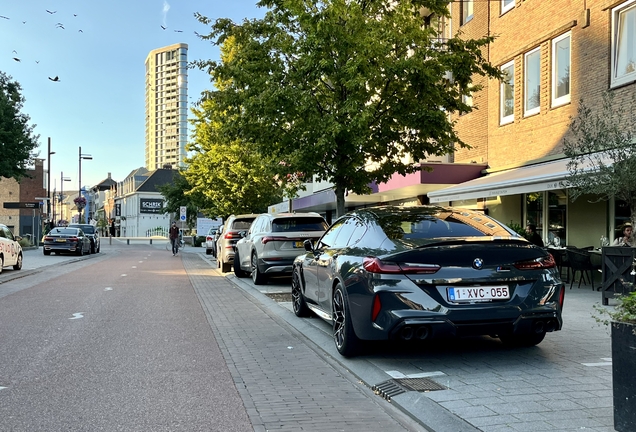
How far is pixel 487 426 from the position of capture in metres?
3.99

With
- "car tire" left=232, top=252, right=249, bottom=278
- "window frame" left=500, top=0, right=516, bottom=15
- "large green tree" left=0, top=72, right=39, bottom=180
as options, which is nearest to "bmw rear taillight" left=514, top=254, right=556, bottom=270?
"car tire" left=232, top=252, right=249, bottom=278

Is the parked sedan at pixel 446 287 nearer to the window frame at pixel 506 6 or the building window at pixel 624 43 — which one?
the building window at pixel 624 43

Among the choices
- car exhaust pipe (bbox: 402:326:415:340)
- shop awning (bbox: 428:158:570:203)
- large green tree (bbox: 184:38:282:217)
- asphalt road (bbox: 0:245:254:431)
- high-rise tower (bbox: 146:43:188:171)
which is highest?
high-rise tower (bbox: 146:43:188:171)

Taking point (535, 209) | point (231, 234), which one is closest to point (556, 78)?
point (535, 209)

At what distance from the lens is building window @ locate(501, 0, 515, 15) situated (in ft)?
57.2

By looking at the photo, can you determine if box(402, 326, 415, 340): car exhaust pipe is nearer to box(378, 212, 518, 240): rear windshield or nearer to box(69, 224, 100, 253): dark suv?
box(378, 212, 518, 240): rear windshield

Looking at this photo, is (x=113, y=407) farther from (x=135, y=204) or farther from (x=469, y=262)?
(x=135, y=204)

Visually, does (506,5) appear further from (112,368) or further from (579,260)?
(112,368)

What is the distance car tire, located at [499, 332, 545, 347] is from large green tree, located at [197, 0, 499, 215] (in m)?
5.05

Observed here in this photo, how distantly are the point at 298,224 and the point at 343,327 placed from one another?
25.3ft

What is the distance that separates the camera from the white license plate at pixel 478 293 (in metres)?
5.42

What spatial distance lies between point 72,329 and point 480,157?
563 inches

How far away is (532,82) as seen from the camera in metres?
16.5

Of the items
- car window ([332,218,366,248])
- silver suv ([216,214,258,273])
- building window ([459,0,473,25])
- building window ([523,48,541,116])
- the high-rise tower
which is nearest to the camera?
car window ([332,218,366,248])
